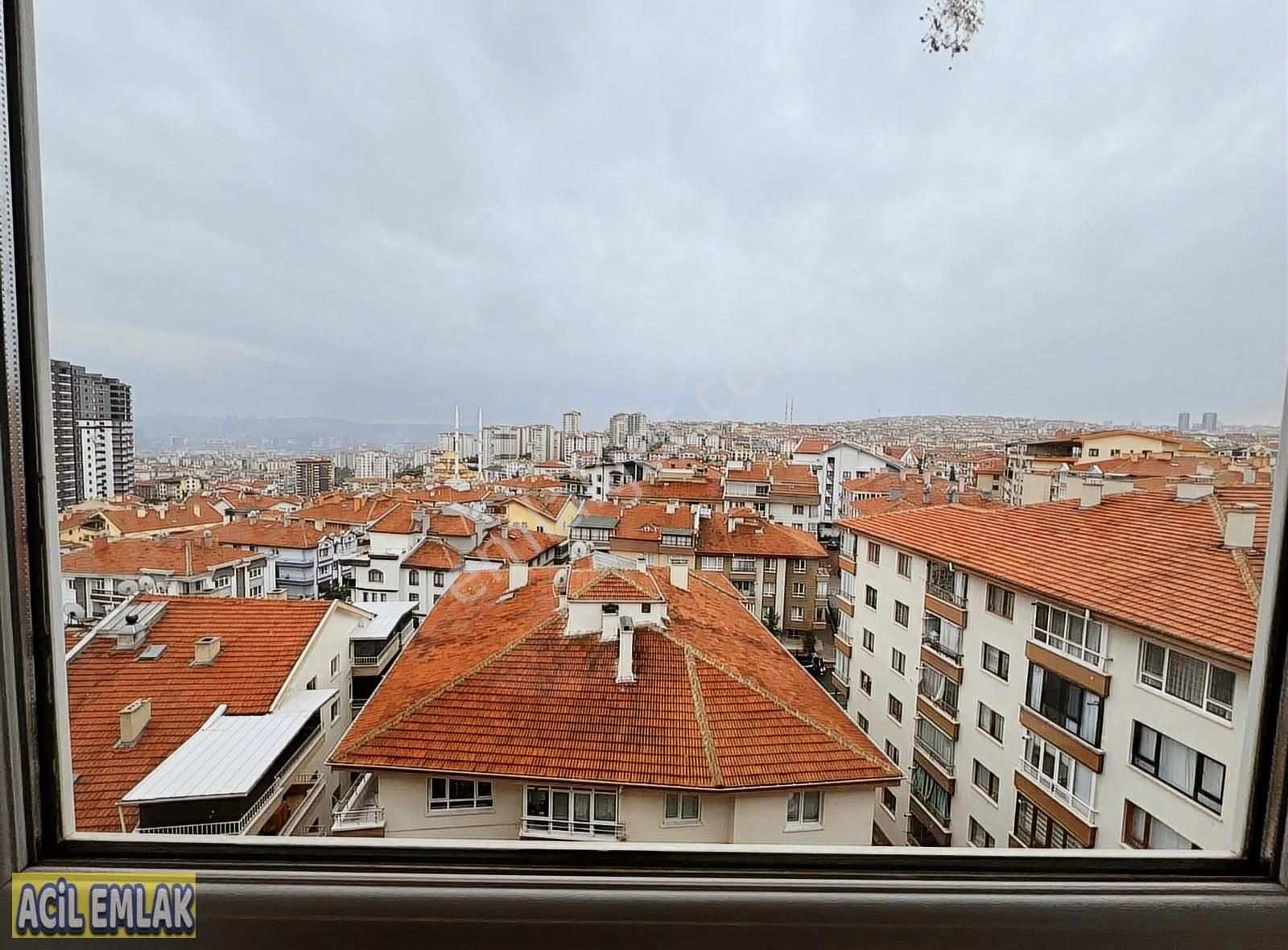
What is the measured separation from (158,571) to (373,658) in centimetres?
49

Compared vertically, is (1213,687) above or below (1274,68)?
below

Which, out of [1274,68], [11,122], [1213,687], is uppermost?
[1274,68]

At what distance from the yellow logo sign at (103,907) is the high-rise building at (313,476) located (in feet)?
2.57

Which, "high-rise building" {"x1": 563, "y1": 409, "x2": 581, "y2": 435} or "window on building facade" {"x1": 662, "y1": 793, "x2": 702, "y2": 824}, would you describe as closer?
"window on building facade" {"x1": 662, "y1": 793, "x2": 702, "y2": 824}

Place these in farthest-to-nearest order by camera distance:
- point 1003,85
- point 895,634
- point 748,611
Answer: point 748,611, point 895,634, point 1003,85

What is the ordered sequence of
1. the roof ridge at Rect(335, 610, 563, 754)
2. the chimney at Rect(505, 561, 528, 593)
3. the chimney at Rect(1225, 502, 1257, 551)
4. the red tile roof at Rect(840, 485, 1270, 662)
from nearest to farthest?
the chimney at Rect(1225, 502, 1257, 551)
the red tile roof at Rect(840, 485, 1270, 662)
the roof ridge at Rect(335, 610, 563, 754)
the chimney at Rect(505, 561, 528, 593)

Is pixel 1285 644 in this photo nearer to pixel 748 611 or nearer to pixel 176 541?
pixel 748 611

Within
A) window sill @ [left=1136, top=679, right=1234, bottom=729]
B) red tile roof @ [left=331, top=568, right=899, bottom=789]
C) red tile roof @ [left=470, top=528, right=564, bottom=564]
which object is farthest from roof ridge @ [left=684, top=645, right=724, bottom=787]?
window sill @ [left=1136, top=679, right=1234, bottom=729]

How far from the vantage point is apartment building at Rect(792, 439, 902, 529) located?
4.72 feet

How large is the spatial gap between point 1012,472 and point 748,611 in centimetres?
91

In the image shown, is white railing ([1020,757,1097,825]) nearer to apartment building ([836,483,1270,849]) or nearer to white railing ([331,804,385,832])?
apartment building ([836,483,1270,849])

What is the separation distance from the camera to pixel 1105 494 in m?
1.33

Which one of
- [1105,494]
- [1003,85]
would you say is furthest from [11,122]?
[1105,494]

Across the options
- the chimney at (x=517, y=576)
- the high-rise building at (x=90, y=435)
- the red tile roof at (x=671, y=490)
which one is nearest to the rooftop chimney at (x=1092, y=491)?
the red tile roof at (x=671, y=490)
